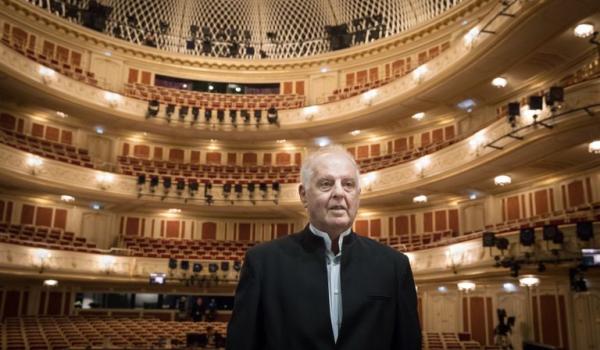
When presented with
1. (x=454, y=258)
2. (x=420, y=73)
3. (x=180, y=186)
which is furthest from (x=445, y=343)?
(x=180, y=186)

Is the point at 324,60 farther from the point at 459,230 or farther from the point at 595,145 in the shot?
the point at 595,145

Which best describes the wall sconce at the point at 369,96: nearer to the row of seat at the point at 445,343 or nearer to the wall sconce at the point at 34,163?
the row of seat at the point at 445,343

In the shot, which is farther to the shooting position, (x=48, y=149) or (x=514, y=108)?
(x=48, y=149)

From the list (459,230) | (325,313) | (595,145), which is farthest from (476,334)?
(325,313)

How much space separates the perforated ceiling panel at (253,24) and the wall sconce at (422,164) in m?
10.2

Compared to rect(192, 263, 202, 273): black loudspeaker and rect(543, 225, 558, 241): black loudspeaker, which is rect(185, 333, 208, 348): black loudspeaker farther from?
rect(543, 225, 558, 241): black loudspeaker

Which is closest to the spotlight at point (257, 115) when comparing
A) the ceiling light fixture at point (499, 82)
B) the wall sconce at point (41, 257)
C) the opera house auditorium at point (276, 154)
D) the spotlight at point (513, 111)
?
the opera house auditorium at point (276, 154)

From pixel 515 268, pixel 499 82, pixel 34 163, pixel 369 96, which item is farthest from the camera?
pixel 369 96

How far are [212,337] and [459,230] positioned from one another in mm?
10431

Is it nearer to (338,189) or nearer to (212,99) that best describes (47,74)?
(212,99)

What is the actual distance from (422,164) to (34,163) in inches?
568

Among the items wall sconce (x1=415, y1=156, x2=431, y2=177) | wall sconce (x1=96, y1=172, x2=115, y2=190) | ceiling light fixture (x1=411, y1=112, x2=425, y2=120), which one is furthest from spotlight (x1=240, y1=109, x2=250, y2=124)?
wall sconce (x1=415, y1=156, x2=431, y2=177)

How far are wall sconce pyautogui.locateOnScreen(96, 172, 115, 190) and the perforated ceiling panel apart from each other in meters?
9.24

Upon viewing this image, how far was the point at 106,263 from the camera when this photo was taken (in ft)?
64.5
